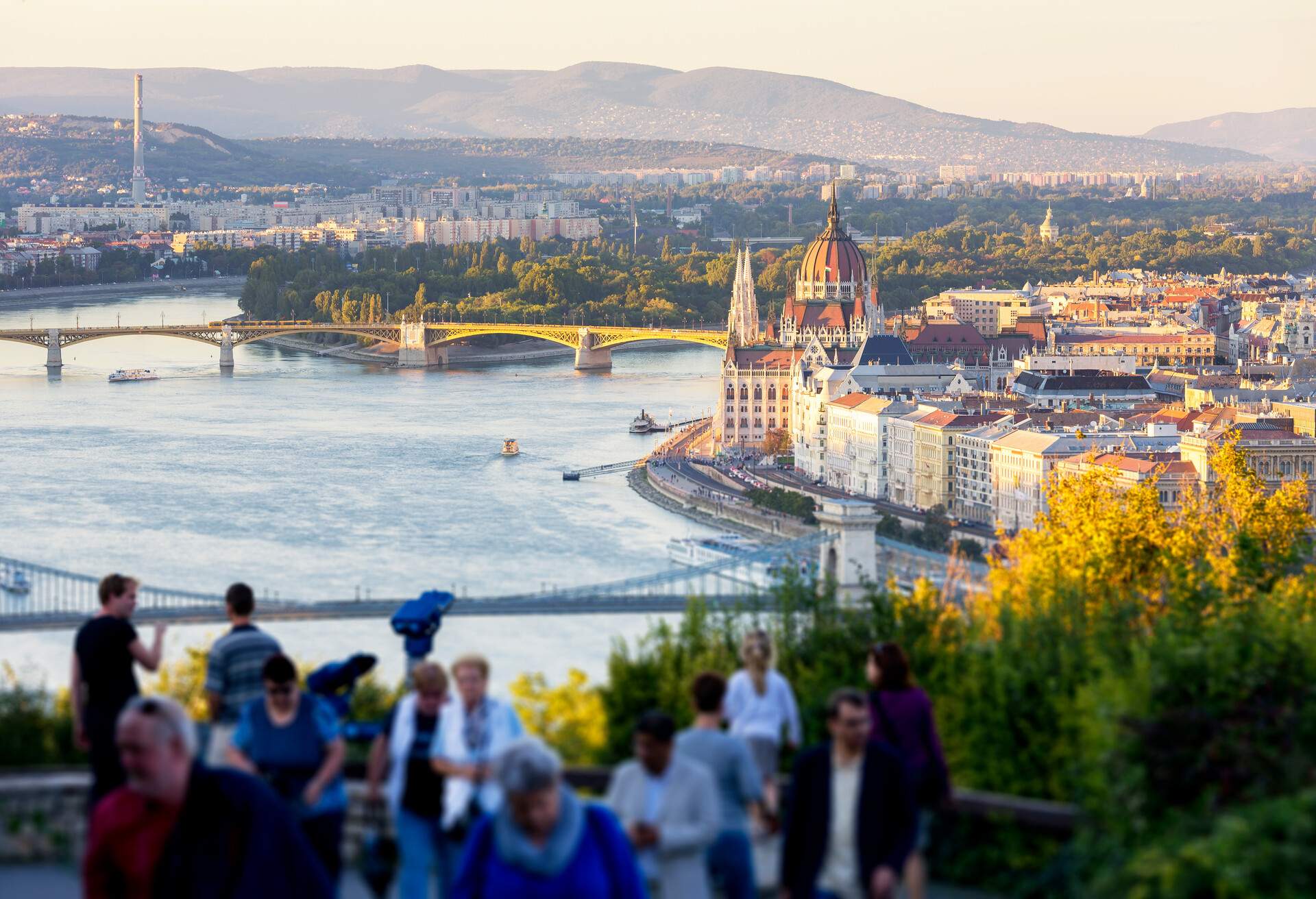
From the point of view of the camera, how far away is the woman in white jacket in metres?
1.89

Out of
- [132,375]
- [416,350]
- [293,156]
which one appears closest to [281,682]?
[132,375]

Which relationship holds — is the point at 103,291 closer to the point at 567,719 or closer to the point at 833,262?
the point at 833,262

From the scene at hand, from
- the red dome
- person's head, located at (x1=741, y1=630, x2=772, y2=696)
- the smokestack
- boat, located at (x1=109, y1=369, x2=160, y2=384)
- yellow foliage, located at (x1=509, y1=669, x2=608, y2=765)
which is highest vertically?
the smokestack

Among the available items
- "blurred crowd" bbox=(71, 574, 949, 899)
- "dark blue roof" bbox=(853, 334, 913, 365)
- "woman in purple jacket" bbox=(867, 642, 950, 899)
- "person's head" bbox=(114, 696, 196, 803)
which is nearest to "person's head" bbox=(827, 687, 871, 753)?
"blurred crowd" bbox=(71, 574, 949, 899)

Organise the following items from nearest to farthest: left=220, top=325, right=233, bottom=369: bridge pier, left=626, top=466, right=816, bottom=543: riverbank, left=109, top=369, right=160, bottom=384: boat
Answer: left=626, top=466, right=816, bottom=543: riverbank < left=109, top=369, right=160, bottom=384: boat < left=220, top=325, right=233, bottom=369: bridge pier

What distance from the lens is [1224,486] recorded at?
26.8 feet

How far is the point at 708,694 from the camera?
1693 mm

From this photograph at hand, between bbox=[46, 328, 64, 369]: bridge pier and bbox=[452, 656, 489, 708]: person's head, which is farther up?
bbox=[452, 656, 489, 708]: person's head

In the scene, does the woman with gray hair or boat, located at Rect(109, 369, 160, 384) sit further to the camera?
boat, located at Rect(109, 369, 160, 384)

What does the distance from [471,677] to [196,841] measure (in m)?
0.43

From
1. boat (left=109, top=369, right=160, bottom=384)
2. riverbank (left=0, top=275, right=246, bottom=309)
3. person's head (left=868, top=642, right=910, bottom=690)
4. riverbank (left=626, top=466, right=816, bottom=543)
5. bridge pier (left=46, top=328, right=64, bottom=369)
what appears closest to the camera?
person's head (left=868, top=642, right=910, bottom=690)

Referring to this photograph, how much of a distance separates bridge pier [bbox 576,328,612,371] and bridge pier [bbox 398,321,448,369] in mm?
1896

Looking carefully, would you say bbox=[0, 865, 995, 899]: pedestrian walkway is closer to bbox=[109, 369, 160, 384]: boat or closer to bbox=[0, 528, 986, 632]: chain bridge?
bbox=[0, 528, 986, 632]: chain bridge

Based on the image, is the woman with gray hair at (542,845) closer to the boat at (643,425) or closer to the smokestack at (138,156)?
the boat at (643,425)
